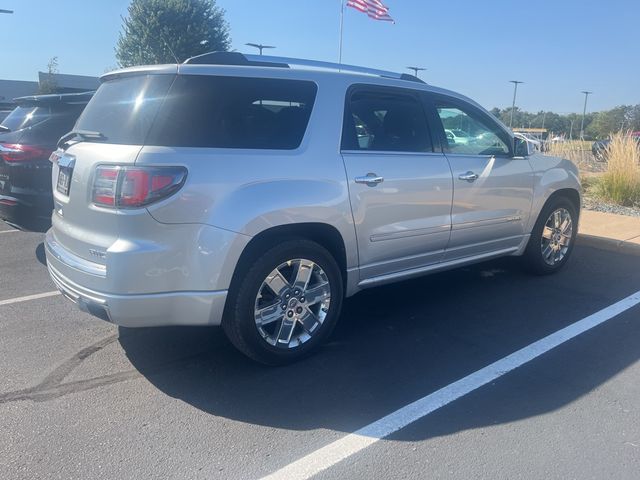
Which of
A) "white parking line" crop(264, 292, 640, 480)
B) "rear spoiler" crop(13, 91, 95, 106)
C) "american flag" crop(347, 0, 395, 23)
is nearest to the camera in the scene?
"white parking line" crop(264, 292, 640, 480)

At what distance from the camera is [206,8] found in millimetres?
35000

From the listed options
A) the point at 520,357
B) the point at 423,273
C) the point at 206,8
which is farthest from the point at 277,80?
the point at 206,8

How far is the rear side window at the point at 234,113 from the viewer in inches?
134

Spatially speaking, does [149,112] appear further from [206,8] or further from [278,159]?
[206,8]

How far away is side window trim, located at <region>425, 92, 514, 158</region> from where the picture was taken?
4773 mm

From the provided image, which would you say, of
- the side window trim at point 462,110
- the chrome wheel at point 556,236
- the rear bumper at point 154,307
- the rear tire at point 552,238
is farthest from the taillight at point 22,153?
the chrome wheel at point 556,236

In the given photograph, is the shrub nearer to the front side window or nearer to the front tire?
the front side window

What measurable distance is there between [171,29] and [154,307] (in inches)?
1337

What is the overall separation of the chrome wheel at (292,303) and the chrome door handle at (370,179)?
2.22ft

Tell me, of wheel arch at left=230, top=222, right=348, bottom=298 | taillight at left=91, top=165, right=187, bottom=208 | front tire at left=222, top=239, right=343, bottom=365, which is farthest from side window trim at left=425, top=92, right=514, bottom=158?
taillight at left=91, top=165, right=187, bottom=208

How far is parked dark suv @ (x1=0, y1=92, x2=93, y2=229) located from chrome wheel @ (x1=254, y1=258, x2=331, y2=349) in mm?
3350

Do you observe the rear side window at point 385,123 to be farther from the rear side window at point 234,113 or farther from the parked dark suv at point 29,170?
the parked dark suv at point 29,170

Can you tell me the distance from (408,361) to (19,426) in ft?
7.88

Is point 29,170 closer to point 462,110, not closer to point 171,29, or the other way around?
point 462,110
